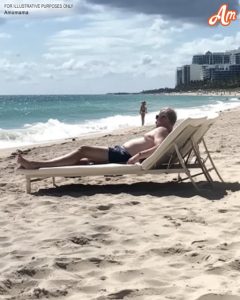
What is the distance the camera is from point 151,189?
18.8 feet

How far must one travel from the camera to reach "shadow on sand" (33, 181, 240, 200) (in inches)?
212

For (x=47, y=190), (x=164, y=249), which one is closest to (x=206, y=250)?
(x=164, y=249)

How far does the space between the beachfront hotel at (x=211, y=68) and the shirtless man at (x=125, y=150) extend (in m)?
146

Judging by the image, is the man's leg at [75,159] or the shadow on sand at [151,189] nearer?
the shadow on sand at [151,189]

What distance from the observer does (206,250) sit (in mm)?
3436

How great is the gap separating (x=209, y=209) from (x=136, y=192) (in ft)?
3.80

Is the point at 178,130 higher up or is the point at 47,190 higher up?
the point at 178,130

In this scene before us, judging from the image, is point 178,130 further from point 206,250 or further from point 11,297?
point 11,297

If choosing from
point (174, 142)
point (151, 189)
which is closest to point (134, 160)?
point (151, 189)

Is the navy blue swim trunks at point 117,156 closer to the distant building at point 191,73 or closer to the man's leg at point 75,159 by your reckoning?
the man's leg at point 75,159

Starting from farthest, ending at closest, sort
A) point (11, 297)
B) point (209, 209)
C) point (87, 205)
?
point (87, 205) → point (209, 209) → point (11, 297)

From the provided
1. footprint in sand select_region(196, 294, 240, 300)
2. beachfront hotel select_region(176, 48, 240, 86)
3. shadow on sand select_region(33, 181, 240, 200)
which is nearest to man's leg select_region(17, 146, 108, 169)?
shadow on sand select_region(33, 181, 240, 200)

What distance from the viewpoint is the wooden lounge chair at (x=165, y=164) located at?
214 inches

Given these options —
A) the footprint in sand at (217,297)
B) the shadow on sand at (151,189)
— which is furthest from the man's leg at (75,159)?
the footprint in sand at (217,297)
